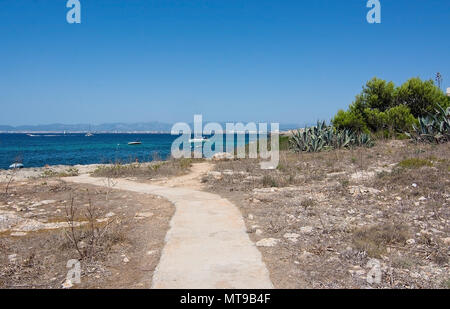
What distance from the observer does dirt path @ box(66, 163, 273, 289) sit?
13.0ft

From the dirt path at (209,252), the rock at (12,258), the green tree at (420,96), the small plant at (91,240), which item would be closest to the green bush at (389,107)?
the green tree at (420,96)

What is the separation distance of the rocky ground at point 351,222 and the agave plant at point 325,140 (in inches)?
235

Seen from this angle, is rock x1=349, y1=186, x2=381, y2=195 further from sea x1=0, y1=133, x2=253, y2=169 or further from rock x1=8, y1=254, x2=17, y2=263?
sea x1=0, y1=133, x2=253, y2=169

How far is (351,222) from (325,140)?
13198mm

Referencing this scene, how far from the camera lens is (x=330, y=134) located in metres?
18.7

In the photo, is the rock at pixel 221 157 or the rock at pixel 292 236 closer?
the rock at pixel 292 236

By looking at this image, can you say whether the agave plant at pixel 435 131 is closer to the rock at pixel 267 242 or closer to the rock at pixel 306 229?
the rock at pixel 306 229

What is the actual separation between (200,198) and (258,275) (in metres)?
4.95

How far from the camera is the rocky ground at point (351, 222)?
4.20 m

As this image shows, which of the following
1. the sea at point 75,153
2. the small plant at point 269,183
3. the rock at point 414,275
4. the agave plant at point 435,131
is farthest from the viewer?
the sea at point 75,153

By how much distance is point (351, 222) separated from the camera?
6.26m

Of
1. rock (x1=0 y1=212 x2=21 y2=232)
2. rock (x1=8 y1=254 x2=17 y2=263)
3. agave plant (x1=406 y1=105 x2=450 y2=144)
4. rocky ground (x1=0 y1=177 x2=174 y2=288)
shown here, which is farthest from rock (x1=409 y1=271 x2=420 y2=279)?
agave plant (x1=406 y1=105 x2=450 y2=144)

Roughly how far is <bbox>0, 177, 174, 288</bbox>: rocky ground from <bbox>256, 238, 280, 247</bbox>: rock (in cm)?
148

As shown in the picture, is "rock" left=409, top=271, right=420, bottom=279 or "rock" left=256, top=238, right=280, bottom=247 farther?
"rock" left=256, top=238, right=280, bottom=247
